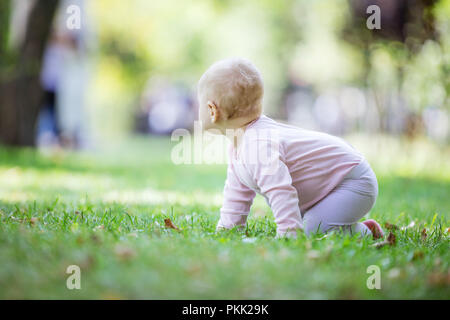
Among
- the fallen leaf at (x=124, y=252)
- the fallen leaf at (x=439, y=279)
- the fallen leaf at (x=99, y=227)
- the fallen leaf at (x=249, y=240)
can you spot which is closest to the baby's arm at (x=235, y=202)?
the fallen leaf at (x=249, y=240)

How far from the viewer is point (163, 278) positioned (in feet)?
7.27

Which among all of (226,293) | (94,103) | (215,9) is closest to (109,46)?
(94,103)

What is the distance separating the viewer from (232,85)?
3.18m

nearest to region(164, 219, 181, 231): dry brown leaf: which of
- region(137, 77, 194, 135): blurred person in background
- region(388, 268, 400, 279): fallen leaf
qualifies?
region(388, 268, 400, 279): fallen leaf

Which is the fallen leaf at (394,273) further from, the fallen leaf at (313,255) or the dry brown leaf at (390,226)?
the dry brown leaf at (390,226)

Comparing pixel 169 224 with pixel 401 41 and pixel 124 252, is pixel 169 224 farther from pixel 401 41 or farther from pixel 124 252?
pixel 401 41

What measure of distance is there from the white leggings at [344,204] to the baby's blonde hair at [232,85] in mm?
795

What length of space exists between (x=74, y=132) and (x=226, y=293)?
52.2 feet

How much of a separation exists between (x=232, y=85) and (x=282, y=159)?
55 cm

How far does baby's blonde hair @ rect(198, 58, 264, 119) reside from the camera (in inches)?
125

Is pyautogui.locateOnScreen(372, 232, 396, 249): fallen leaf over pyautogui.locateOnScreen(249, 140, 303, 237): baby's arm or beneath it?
beneath

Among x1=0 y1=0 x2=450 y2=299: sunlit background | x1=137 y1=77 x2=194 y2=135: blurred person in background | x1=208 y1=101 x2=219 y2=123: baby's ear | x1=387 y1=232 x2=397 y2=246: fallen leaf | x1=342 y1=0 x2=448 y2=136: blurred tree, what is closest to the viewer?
x1=0 y1=0 x2=450 y2=299: sunlit background

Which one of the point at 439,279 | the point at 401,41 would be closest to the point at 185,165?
the point at 401,41

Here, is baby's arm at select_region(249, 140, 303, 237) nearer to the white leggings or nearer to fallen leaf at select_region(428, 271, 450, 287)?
the white leggings
